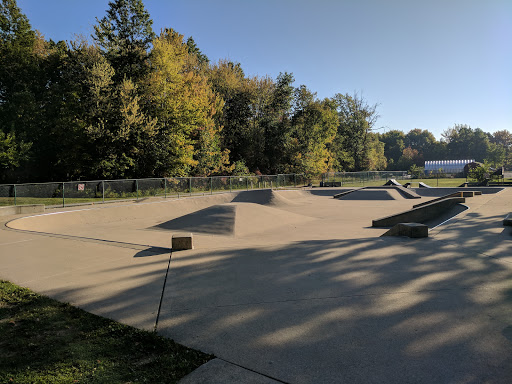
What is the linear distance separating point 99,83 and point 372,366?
29196 millimetres

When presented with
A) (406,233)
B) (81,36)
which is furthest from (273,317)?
(81,36)

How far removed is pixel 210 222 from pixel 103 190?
900 centimetres

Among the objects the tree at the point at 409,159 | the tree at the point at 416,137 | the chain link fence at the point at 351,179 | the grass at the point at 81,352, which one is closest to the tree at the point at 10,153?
the grass at the point at 81,352

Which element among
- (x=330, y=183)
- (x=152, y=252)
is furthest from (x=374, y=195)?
(x=152, y=252)

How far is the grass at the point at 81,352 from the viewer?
9.30 ft

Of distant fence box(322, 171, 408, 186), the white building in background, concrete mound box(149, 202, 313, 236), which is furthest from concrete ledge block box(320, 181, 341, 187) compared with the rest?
the white building in background

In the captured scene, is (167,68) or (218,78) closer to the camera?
(167,68)

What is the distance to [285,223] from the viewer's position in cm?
1463

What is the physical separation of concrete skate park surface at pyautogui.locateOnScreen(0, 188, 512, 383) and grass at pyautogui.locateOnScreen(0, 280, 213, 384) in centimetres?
22

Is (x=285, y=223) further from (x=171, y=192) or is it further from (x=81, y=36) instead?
(x=81, y=36)

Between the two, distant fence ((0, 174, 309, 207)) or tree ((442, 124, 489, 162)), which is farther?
tree ((442, 124, 489, 162))

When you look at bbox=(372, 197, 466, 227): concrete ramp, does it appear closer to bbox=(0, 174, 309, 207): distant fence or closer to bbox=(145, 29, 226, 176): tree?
bbox=(0, 174, 309, 207): distant fence

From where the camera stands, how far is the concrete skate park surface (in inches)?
117

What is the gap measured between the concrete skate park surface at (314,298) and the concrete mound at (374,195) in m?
16.8
